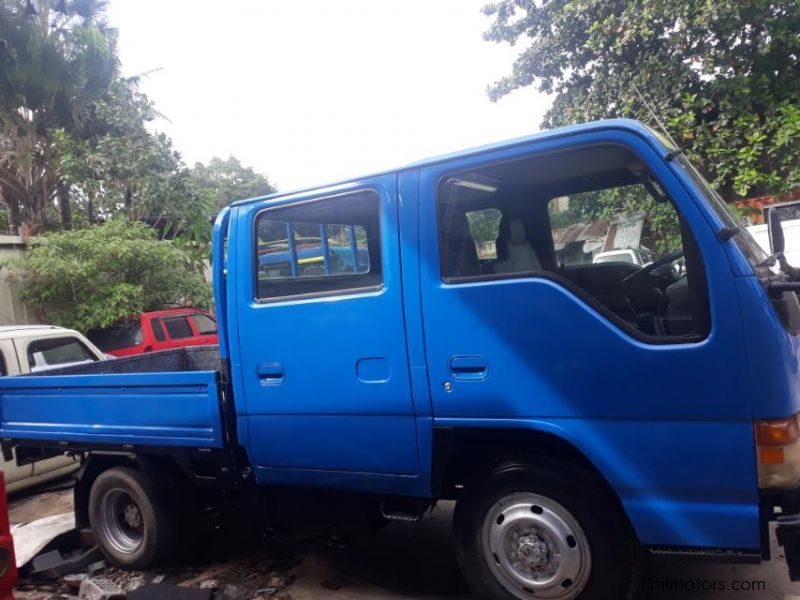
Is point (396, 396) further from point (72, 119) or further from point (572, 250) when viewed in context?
point (72, 119)

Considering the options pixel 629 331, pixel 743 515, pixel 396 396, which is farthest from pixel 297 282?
pixel 743 515

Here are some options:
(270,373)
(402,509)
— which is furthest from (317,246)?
(402,509)

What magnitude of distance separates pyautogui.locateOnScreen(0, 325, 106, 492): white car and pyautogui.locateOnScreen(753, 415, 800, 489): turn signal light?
5803 mm

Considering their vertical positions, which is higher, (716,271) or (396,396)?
(716,271)

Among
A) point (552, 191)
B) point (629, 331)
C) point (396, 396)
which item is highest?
point (552, 191)

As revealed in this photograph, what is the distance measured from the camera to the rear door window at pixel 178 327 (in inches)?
488

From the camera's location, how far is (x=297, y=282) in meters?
3.72

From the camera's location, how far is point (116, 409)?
170 inches

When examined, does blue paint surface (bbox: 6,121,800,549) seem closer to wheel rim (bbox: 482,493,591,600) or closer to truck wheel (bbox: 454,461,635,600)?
truck wheel (bbox: 454,461,635,600)

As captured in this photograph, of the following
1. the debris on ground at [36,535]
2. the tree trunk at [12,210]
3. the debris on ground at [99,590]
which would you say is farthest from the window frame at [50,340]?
the tree trunk at [12,210]

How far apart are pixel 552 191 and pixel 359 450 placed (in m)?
1.68

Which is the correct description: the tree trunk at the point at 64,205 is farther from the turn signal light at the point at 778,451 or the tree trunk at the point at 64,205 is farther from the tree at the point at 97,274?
the turn signal light at the point at 778,451

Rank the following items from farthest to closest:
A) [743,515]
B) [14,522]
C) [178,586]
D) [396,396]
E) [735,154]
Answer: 1. [735,154]
2. [14,522]
3. [178,586]
4. [396,396]
5. [743,515]

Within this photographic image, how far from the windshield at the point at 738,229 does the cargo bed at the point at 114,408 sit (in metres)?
2.70
